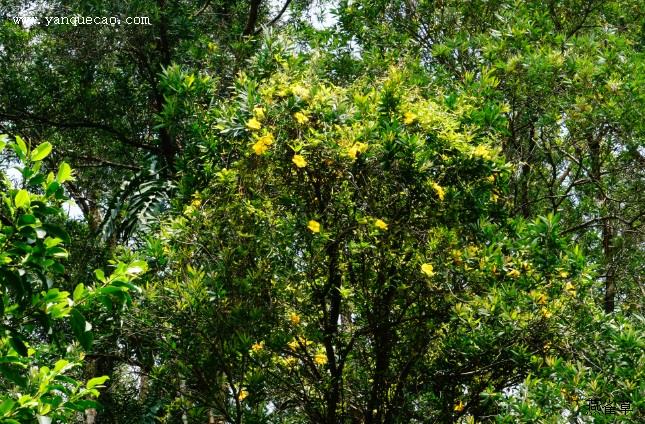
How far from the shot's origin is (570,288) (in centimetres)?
471

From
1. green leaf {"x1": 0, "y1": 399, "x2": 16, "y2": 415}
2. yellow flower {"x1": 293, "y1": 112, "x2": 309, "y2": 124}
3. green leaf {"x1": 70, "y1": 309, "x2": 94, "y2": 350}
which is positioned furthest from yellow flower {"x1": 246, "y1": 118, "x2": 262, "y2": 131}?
green leaf {"x1": 0, "y1": 399, "x2": 16, "y2": 415}

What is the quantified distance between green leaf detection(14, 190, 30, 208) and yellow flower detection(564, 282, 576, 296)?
3.19m

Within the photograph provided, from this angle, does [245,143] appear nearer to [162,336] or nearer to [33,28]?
[162,336]

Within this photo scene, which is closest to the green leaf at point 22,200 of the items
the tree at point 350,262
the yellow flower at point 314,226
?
the tree at point 350,262

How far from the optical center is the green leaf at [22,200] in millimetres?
2672

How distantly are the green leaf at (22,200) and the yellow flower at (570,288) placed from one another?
3.19 meters

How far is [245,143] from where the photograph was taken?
492 centimetres

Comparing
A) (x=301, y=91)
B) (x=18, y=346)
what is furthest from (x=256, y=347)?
(x=18, y=346)

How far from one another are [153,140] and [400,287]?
4657mm

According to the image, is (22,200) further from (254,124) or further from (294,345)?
(294,345)

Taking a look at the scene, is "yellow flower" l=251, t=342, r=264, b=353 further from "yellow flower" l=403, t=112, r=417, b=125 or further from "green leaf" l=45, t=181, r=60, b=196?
"green leaf" l=45, t=181, r=60, b=196

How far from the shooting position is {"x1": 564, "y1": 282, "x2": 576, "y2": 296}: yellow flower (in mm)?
4680

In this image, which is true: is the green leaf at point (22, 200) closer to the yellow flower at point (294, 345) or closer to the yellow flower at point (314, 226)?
the yellow flower at point (314, 226)

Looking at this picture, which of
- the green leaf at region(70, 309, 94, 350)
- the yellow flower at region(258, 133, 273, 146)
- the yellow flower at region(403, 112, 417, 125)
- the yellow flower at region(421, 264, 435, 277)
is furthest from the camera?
the yellow flower at region(403, 112, 417, 125)
